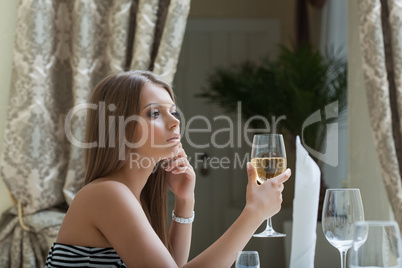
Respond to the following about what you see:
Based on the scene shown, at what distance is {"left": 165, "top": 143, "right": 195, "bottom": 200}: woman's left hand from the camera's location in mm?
1571

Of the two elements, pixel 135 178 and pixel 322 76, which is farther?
pixel 322 76

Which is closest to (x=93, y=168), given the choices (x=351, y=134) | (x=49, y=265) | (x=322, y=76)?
(x=49, y=265)

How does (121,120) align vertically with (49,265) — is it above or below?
above

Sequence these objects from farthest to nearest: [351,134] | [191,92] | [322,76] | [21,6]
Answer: [191,92] → [322,76] → [351,134] → [21,6]

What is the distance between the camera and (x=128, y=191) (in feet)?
4.35

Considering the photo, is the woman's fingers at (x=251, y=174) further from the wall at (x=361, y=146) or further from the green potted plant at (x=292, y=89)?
the green potted plant at (x=292, y=89)

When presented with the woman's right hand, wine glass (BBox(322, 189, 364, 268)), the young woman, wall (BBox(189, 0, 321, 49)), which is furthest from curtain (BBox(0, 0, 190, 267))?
wall (BBox(189, 0, 321, 49))

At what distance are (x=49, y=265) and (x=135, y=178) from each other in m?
0.31

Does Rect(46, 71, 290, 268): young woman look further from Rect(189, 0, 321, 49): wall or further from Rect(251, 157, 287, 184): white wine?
Rect(189, 0, 321, 49): wall

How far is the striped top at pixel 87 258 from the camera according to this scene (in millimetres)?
1345

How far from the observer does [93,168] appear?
144 centimetres

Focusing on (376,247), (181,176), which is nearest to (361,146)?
(181,176)

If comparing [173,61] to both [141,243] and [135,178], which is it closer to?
[135,178]

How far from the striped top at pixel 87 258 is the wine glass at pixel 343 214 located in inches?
20.7
